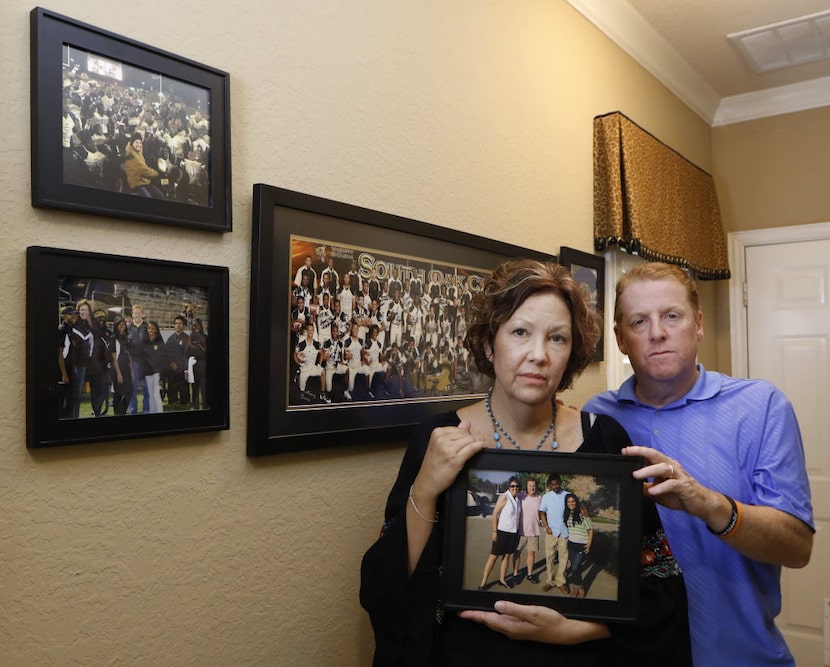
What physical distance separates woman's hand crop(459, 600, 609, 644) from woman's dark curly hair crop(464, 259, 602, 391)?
423mm

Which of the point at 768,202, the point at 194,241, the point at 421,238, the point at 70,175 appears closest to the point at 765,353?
the point at 768,202

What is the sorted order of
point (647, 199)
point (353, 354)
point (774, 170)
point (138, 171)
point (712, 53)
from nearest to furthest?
1. point (138, 171)
2. point (353, 354)
3. point (647, 199)
4. point (712, 53)
5. point (774, 170)

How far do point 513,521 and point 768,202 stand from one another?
3331mm

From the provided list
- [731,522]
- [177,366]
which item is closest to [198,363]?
[177,366]

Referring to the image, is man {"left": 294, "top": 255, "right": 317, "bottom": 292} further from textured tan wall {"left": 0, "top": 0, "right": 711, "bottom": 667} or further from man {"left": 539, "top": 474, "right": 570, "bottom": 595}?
man {"left": 539, "top": 474, "right": 570, "bottom": 595}

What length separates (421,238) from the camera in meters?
1.75

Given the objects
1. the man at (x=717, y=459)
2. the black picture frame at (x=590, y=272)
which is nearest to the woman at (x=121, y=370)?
the man at (x=717, y=459)

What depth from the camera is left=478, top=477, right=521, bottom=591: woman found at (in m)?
1.06

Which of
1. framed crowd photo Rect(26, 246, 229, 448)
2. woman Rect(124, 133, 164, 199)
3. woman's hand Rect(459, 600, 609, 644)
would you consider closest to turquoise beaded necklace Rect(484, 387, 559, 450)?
woman's hand Rect(459, 600, 609, 644)

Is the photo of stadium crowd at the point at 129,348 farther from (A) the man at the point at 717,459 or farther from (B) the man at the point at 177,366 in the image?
(A) the man at the point at 717,459

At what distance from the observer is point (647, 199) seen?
283cm

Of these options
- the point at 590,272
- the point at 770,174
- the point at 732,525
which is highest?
the point at 770,174

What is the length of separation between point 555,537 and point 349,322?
2.25 ft

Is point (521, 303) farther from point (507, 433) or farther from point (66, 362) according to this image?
point (66, 362)
